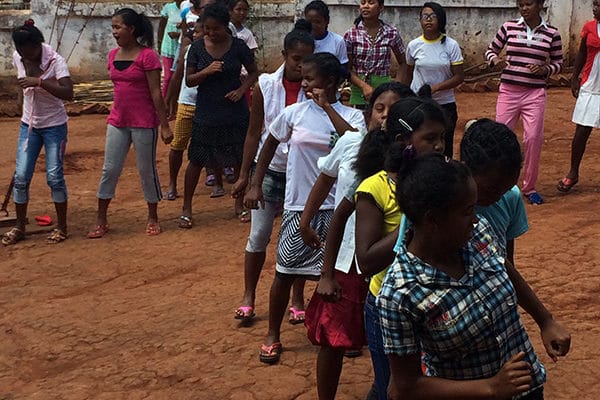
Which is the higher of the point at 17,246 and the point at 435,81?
the point at 435,81

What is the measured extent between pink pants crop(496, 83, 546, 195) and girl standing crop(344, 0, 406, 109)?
94cm

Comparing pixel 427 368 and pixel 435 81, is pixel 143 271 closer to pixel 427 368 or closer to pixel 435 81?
pixel 435 81

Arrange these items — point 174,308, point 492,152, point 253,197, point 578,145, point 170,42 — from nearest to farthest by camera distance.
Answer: point 492,152, point 253,197, point 174,308, point 578,145, point 170,42

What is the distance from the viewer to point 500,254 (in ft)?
9.38

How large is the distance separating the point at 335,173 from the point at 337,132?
2.15 feet

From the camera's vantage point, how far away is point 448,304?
2.62m

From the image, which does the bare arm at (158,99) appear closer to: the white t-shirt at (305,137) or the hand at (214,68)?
the hand at (214,68)

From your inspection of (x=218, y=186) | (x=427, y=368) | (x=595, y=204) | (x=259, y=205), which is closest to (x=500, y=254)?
(x=427, y=368)

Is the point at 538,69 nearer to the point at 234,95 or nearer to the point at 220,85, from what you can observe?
the point at 234,95

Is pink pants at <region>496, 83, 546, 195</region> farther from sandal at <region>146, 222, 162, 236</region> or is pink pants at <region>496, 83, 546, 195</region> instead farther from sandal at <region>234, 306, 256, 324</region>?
sandal at <region>234, 306, 256, 324</region>

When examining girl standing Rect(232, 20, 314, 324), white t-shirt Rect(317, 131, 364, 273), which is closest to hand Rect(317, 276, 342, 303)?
white t-shirt Rect(317, 131, 364, 273)

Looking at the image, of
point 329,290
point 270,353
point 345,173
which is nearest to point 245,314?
point 270,353

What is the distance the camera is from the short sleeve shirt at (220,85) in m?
7.62

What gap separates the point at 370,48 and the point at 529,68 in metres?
1.38
